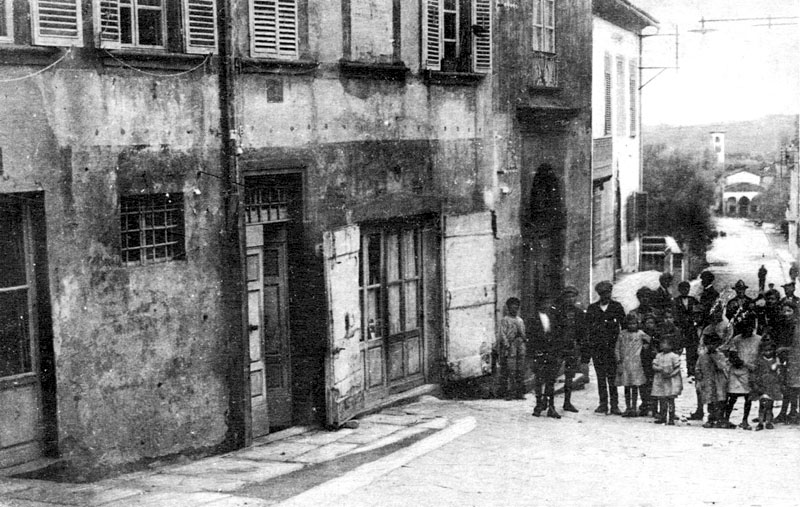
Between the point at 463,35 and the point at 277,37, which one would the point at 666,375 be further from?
the point at 277,37

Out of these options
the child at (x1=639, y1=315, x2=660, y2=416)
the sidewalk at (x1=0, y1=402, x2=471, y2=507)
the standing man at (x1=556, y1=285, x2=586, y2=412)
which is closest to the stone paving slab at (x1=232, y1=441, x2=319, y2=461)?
the sidewalk at (x1=0, y1=402, x2=471, y2=507)

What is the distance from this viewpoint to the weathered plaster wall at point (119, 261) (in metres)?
8.53

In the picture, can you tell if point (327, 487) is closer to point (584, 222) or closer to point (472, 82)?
point (472, 82)

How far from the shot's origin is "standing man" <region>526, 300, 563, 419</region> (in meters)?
12.1

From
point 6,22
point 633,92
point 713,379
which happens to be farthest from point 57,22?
point 633,92

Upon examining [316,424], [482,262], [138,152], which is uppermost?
[138,152]

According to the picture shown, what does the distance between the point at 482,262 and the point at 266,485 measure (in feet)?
18.9

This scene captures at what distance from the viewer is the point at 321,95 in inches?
431

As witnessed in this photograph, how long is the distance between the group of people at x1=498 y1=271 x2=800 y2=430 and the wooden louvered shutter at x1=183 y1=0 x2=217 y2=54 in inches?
200

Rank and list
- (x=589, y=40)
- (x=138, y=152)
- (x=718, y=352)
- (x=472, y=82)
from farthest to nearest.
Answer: (x=589, y=40), (x=472, y=82), (x=718, y=352), (x=138, y=152)

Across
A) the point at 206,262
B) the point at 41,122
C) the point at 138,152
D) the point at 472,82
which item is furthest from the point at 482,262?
the point at 41,122

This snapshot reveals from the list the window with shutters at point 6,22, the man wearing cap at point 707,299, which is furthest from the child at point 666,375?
the window with shutters at point 6,22

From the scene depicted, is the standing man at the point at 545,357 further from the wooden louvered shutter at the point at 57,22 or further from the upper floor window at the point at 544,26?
the wooden louvered shutter at the point at 57,22

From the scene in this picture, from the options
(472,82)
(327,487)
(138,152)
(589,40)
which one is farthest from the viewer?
(589,40)
